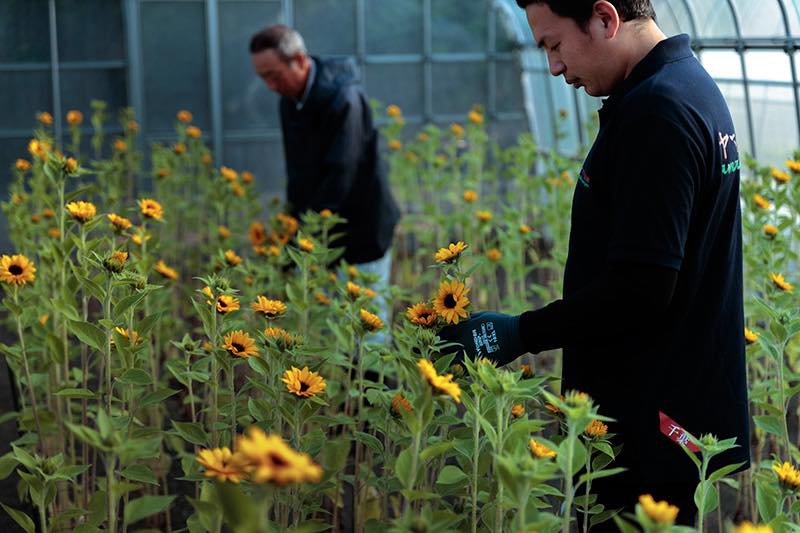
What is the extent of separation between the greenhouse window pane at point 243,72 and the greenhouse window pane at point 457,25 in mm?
1250

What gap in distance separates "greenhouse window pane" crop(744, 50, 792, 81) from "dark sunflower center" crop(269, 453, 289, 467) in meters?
4.37

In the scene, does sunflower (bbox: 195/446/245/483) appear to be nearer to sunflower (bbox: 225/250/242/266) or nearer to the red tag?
the red tag

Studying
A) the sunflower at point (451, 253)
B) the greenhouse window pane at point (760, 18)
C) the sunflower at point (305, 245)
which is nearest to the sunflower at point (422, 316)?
the sunflower at point (451, 253)

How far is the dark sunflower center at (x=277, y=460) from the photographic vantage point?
0.92 m

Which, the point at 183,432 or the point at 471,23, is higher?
the point at 471,23

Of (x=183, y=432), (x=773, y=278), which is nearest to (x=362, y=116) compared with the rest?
(x=773, y=278)

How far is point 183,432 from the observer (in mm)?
1879

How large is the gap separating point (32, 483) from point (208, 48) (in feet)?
21.3

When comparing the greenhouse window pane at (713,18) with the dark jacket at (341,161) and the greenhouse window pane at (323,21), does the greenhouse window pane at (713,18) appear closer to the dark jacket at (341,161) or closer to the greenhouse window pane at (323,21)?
the dark jacket at (341,161)

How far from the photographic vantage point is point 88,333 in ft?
6.40

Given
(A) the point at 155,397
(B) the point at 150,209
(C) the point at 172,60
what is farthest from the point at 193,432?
(C) the point at 172,60

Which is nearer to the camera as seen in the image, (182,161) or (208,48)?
(182,161)

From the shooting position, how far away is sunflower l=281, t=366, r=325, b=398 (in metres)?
1.71

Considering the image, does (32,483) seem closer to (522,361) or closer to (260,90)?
(522,361)
